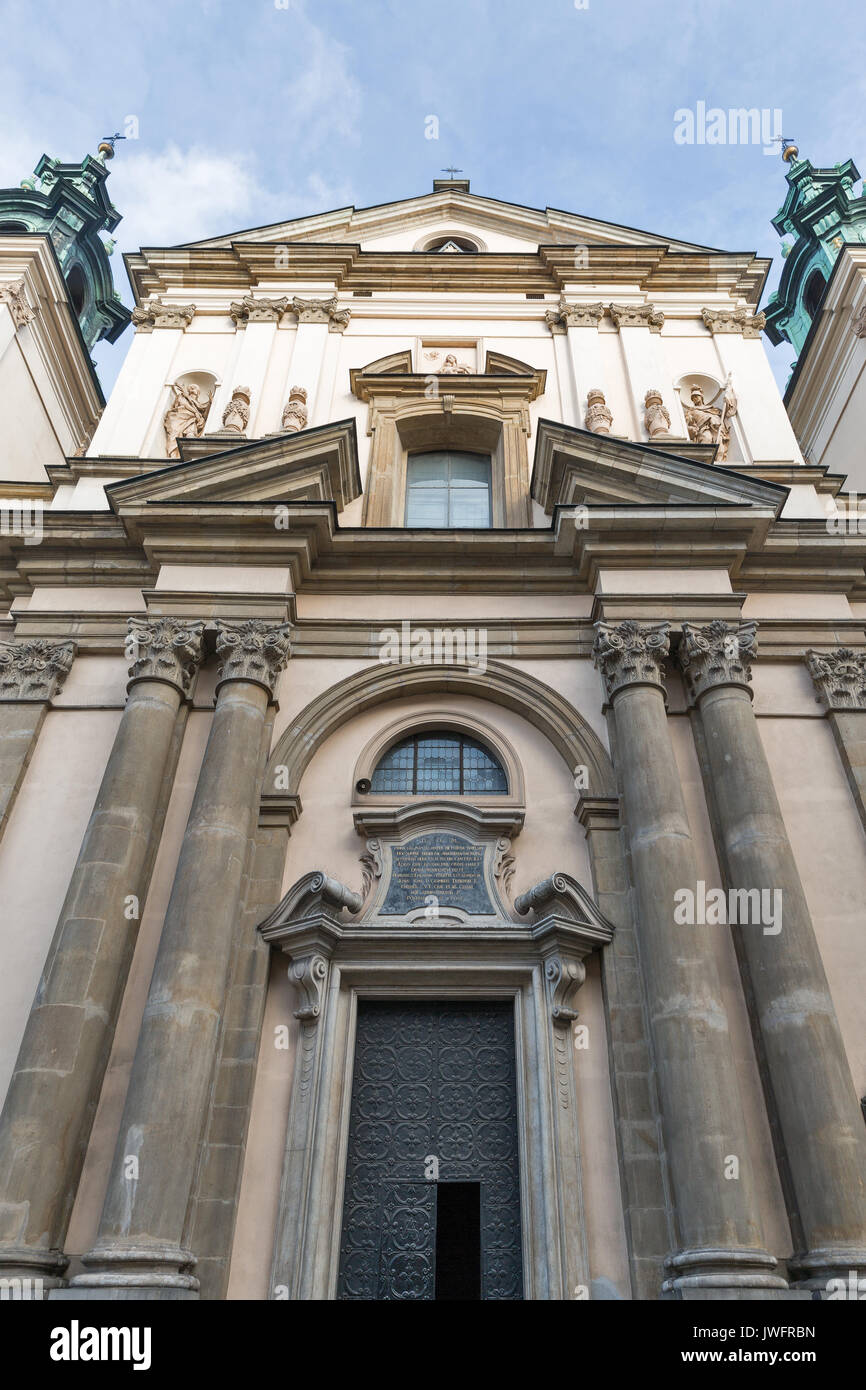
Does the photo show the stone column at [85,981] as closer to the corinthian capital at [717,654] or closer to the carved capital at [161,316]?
the corinthian capital at [717,654]

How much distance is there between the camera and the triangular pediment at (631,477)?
11.7 metres

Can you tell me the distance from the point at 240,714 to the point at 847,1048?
6.96 meters

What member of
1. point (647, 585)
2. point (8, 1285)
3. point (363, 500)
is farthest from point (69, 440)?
point (8, 1285)

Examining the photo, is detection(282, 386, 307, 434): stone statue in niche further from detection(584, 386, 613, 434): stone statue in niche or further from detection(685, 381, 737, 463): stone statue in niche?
detection(685, 381, 737, 463): stone statue in niche

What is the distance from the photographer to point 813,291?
25703mm

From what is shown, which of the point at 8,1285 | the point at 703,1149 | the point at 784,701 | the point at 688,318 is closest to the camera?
the point at 8,1285

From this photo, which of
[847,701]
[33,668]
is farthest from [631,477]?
[33,668]

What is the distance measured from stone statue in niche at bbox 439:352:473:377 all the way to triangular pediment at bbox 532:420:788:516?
10.5 ft

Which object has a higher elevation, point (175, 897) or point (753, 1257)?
point (175, 897)

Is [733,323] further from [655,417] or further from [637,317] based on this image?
[655,417]

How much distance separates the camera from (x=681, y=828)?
9523 mm

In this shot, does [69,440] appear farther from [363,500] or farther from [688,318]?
[688,318]

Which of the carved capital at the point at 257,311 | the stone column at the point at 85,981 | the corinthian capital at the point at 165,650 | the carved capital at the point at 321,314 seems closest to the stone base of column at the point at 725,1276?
the stone column at the point at 85,981
